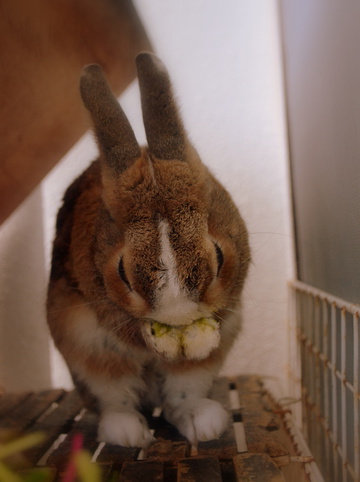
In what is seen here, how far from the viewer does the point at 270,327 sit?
2074 mm

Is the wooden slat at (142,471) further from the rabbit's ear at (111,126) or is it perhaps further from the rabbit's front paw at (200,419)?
the rabbit's ear at (111,126)

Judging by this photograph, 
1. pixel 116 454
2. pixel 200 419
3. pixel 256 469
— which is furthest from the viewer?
pixel 200 419

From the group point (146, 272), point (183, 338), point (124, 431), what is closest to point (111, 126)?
point (146, 272)

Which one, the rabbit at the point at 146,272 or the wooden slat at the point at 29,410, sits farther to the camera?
the wooden slat at the point at 29,410

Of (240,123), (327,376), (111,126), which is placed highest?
(240,123)

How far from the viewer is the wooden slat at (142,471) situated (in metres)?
1.32

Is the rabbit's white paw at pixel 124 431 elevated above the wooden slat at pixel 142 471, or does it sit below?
above

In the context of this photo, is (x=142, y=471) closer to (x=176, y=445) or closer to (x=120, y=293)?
(x=176, y=445)

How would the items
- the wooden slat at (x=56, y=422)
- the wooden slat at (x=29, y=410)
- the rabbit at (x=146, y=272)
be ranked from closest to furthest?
the rabbit at (x=146, y=272)
the wooden slat at (x=56, y=422)
the wooden slat at (x=29, y=410)

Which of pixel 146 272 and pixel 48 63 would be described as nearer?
pixel 146 272

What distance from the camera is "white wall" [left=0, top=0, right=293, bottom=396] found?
70.9 inches

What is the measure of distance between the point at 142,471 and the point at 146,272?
1.74 ft

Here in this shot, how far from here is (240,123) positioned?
189 centimetres

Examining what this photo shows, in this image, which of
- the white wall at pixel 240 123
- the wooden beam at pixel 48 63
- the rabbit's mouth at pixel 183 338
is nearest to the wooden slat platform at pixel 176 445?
the white wall at pixel 240 123
